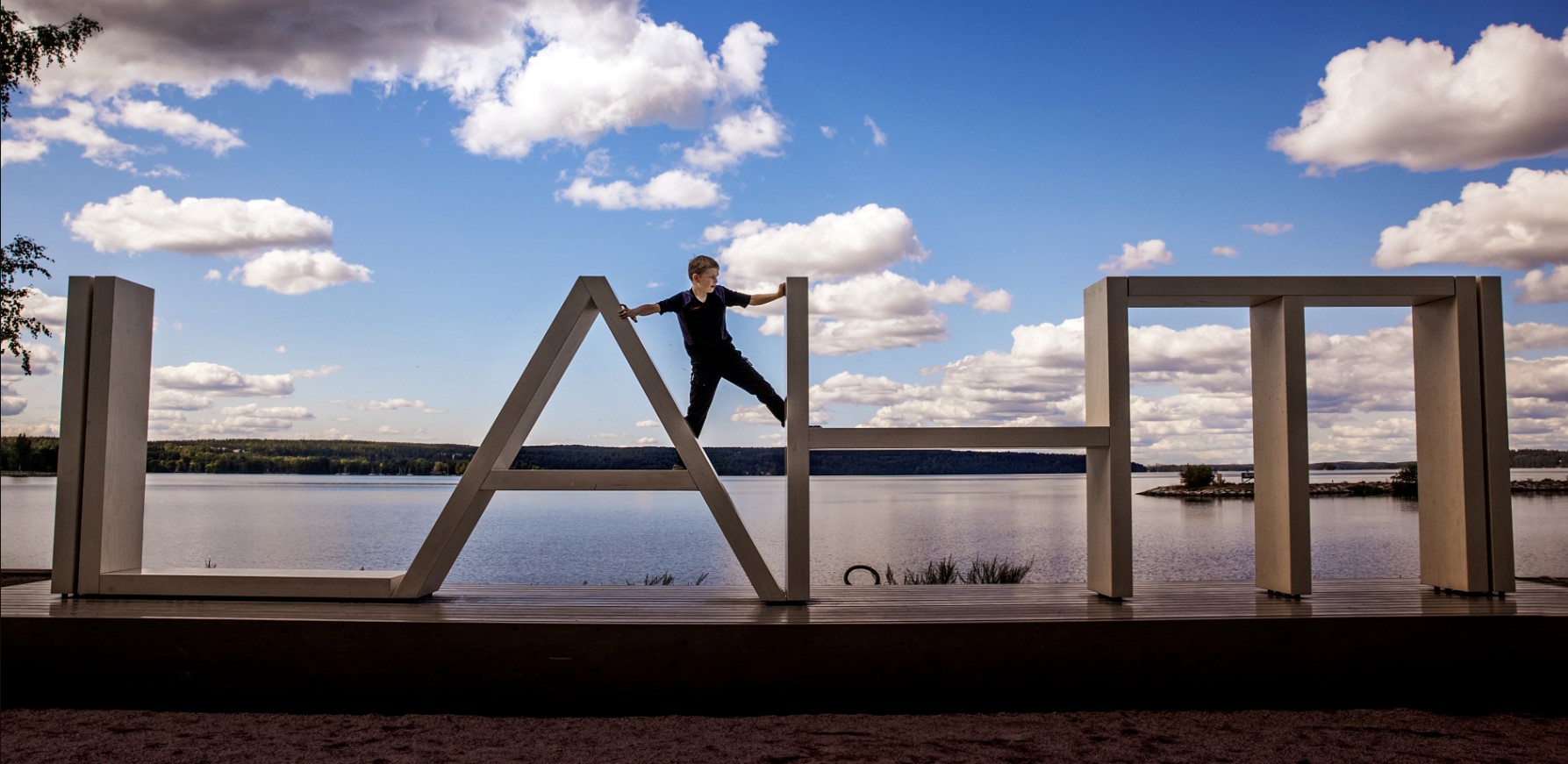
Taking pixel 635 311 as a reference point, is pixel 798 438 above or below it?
below

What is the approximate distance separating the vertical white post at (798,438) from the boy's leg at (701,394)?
0.57 meters

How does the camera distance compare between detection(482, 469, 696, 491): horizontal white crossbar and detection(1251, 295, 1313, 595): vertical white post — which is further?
detection(1251, 295, 1313, 595): vertical white post

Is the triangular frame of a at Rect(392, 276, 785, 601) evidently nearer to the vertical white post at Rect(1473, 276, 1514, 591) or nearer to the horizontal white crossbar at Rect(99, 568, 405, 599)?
the horizontal white crossbar at Rect(99, 568, 405, 599)

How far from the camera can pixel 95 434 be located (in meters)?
6.01

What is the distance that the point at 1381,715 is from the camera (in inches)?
198

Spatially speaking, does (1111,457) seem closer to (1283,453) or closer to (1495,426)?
(1283,453)

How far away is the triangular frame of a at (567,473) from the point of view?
579 cm

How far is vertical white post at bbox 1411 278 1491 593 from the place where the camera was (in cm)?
614

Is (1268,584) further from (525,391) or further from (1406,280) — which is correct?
(525,391)

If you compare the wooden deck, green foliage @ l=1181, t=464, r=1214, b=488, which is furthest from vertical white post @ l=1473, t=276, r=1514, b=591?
green foliage @ l=1181, t=464, r=1214, b=488

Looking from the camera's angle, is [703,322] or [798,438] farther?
[703,322]

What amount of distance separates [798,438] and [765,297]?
3.10 ft

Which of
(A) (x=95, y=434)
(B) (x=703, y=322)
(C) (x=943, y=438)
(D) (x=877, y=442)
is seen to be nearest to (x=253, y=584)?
(A) (x=95, y=434)

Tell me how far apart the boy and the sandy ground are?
1.94 m
